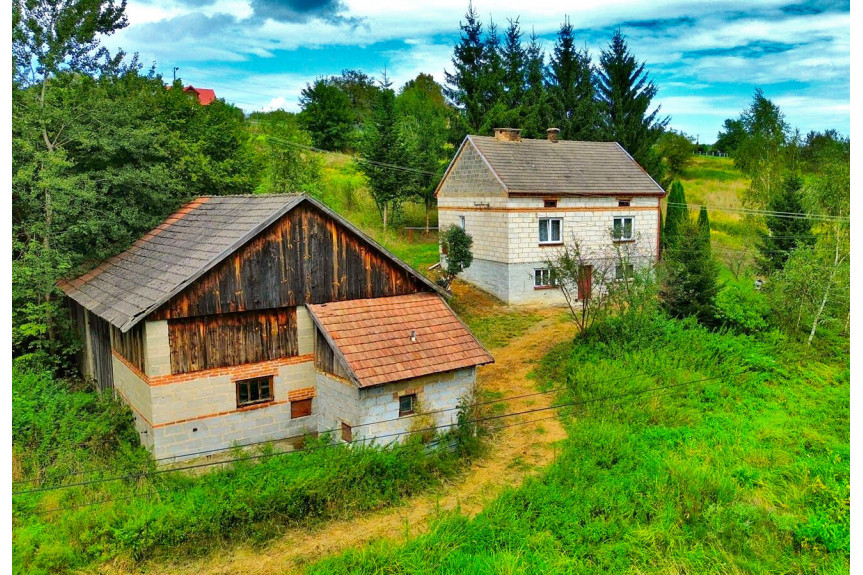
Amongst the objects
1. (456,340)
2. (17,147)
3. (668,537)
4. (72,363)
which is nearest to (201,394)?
(456,340)

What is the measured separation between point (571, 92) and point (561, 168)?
13932 millimetres

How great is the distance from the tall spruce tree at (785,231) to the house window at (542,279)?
917 centimetres

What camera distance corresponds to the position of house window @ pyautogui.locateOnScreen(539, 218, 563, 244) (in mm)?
27047

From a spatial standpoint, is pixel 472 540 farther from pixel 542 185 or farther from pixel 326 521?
pixel 542 185

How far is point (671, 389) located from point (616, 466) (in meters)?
4.78

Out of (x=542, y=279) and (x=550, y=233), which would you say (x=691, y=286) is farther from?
(x=550, y=233)

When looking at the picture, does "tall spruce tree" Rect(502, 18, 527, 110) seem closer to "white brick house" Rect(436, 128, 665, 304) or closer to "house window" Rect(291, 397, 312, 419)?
"white brick house" Rect(436, 128, 665, 304)

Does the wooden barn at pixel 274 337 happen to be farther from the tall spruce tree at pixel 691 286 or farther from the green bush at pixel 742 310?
the green bush at pixel 742 310

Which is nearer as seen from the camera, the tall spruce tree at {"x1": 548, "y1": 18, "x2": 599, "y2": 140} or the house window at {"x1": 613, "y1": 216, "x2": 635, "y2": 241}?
the house window at {"x1": 613, "y1": 216, "x2": 635, "y2": 241}

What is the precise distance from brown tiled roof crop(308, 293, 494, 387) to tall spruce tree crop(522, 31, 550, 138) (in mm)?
22298

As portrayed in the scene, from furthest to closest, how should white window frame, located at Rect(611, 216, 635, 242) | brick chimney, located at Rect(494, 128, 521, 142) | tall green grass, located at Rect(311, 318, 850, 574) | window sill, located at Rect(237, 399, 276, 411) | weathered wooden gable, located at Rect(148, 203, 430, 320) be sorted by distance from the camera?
1. brick chimney, located at Rect(494, 128, 521, 142)
2. white window frame, located at Rect(611, 216, 635, 242)
3. window sill, located at Rect(237, 399, 276, 411)
4. weathered wooden gable, located at Rect(148, 203, 430, 320)
5. tall green grass, located at Rect(311, 318, 850, 574)

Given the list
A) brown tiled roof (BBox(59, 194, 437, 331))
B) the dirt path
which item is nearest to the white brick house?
the dirt path

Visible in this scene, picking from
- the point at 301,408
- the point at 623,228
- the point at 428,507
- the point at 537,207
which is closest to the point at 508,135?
the point at 537,207

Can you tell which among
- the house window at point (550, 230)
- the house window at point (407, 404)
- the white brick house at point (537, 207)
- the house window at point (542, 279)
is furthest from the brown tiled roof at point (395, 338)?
the house window at point (550, 230)
